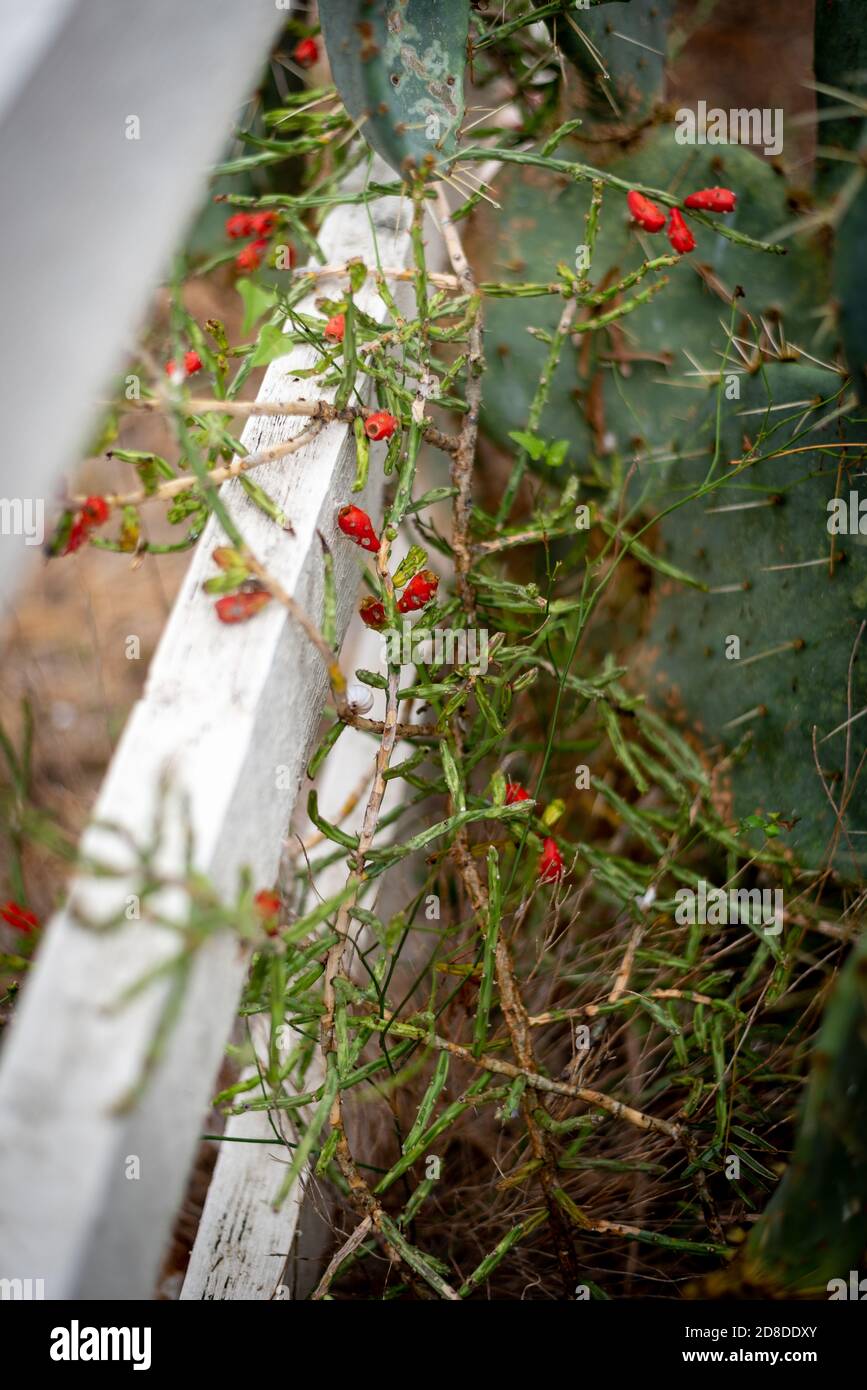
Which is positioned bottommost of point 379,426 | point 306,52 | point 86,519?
point 86,519

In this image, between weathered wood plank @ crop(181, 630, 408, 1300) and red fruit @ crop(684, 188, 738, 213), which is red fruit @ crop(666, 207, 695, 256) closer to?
red fruit @ crop(684, 188, 738, 213)

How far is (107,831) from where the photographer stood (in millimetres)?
535

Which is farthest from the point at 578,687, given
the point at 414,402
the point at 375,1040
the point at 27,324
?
the point at 27,324

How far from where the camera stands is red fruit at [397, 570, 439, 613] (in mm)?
771

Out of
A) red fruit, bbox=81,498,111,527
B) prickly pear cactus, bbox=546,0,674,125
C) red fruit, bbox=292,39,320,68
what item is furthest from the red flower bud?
red fruit, bbox=292,39,320,68

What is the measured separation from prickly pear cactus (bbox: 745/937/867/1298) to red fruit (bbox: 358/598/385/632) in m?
0.41

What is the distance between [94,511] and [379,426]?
0.22 meters

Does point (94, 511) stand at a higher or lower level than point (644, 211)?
lower

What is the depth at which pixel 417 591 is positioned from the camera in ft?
2.54

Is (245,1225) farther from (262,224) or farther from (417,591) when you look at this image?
(262,224)

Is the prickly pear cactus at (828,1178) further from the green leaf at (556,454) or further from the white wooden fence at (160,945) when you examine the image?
the green leaf at (556,454)

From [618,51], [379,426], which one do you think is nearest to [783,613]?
[379,426]

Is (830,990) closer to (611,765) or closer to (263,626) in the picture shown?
(611,765)

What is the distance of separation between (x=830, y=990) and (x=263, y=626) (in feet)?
2.07
